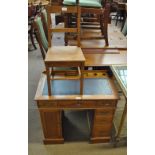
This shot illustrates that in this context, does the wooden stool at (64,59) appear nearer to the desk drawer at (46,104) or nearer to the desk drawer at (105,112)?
the desk drawer at (46,104)

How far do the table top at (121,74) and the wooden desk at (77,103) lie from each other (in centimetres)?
13

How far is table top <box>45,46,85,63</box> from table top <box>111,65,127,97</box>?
0.36m

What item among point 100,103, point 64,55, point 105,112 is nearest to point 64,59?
point 64,55

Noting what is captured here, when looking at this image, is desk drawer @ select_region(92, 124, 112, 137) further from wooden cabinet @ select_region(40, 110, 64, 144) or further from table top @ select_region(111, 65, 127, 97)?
table top @ select_region(111, 65, 127, 97)

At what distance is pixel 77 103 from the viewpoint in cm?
188

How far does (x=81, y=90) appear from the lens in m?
1.88

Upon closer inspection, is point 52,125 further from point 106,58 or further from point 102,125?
point 106,58

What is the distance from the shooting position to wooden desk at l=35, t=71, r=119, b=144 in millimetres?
1860

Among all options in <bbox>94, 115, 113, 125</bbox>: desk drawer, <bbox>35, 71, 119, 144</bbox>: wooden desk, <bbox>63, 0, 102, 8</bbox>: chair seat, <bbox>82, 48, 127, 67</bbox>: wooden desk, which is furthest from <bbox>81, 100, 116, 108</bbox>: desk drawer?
<bbox>63, 0, 102, 8</bbox>: chair seat

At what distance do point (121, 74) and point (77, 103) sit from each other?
1.53ft

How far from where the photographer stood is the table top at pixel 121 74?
5.76 feet
